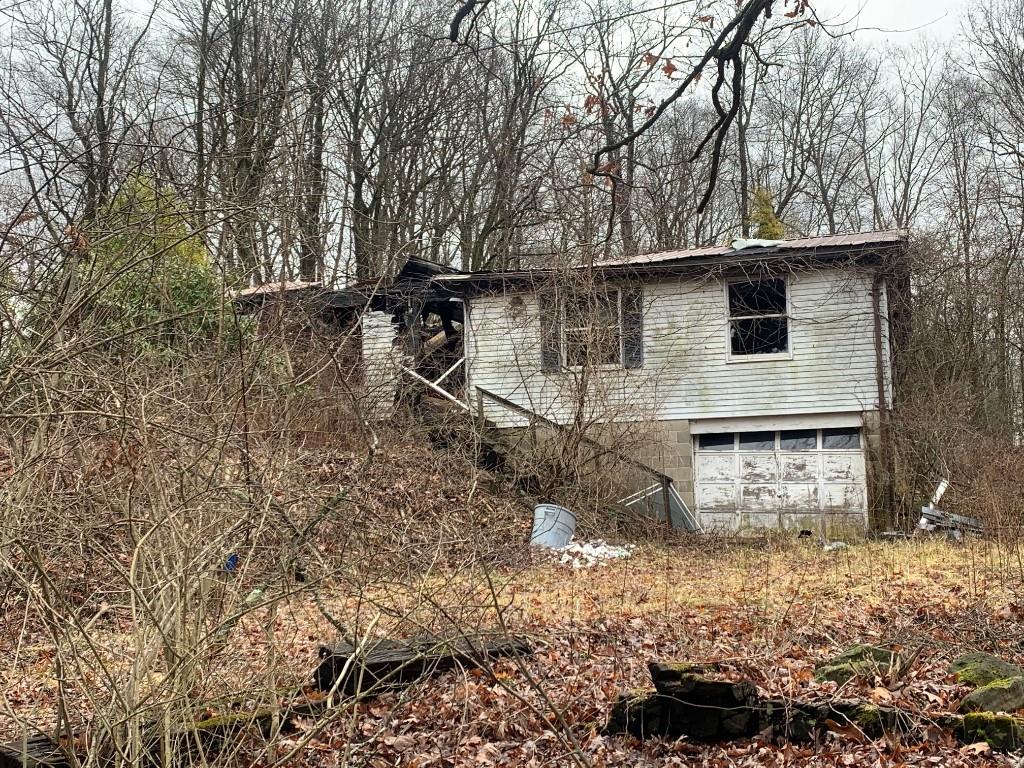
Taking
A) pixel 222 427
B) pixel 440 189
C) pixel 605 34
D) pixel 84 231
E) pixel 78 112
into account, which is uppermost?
pixel 440 189

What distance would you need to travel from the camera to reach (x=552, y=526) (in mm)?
14641

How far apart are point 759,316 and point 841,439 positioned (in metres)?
2.68

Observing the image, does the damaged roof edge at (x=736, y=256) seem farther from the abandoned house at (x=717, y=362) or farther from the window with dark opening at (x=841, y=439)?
the window with dark opening at (x=841, y=439)

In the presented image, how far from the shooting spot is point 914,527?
53.4 feet

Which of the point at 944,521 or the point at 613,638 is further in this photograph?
the point at 944,521

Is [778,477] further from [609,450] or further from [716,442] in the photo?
[609,450]

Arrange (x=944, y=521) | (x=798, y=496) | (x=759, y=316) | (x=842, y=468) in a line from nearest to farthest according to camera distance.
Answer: (x=944, y=521), (x=842, y=468), (x=798, y=496), (x=759, y=316)

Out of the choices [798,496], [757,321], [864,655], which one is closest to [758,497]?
[798,496]

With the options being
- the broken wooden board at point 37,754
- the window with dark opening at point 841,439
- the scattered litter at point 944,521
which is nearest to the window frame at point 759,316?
the window with dark opening at point 841,439

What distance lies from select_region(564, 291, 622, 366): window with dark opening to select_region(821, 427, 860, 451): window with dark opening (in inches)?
158

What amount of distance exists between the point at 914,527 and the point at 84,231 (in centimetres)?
1487

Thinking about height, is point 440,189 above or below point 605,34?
above

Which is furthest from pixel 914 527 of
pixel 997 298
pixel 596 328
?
pixel 997 298

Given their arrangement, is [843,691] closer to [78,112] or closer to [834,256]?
[78,112]
